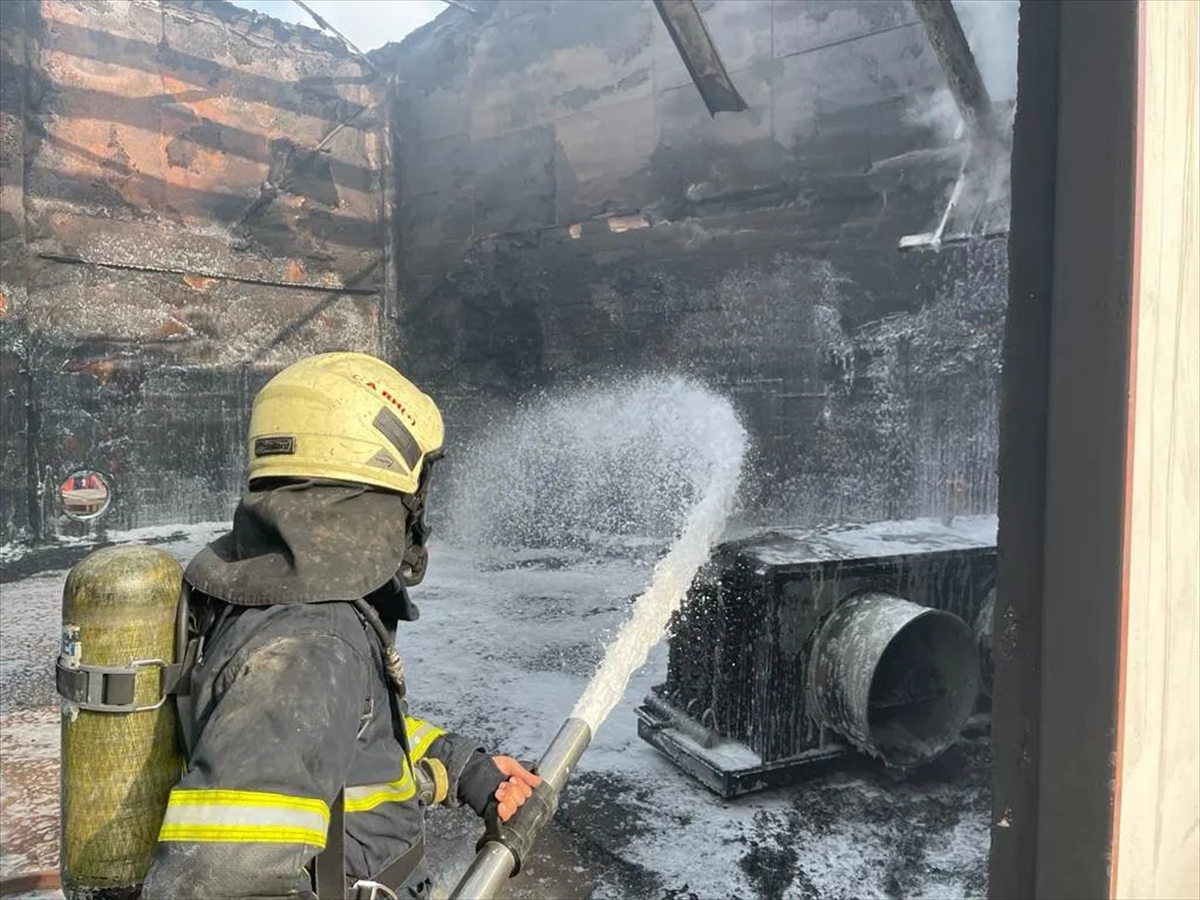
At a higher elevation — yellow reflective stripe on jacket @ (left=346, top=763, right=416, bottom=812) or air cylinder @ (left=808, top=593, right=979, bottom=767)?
yellow reflective stripe on jacket @ (left=346, top=763, right=416, bottom=812)

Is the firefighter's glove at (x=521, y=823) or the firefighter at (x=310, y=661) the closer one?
the firefighter at (x=310, y=661)

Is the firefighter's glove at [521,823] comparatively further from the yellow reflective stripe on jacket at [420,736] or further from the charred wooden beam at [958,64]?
the charred wooden beam at [958,64]

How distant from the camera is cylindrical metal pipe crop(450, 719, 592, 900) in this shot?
1510 mm

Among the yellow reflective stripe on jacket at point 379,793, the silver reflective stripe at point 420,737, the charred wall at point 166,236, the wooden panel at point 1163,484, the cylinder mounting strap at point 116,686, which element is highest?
the charred wall at point 166,236

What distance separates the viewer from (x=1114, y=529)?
1.07m

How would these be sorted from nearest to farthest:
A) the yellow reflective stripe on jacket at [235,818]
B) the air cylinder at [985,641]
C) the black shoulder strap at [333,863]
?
the yellow reflective stripe on jacket at [235,818]
the black shoulder strap at [333,863]
the air cylinder at [985,641]

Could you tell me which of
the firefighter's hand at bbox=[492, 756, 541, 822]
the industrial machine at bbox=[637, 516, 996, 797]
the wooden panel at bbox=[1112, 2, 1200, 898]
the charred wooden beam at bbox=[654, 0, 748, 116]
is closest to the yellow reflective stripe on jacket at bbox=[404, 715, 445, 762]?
the firefighter's hand at bbox=[492, 756, 541, 822]

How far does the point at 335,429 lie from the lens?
57.7 inches

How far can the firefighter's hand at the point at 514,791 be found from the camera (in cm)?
173

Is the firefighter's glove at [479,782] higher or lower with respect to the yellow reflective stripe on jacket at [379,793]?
lower

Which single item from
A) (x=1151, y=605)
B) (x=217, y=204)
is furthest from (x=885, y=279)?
(x=217, y=204)

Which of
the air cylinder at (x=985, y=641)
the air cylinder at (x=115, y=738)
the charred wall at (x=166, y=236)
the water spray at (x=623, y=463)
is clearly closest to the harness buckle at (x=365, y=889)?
the air cylinder at (x=115, y=738)

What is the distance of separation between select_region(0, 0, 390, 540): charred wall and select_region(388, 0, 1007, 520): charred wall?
3.37ft

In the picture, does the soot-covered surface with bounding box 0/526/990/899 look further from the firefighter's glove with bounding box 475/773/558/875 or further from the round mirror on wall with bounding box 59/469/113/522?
the round mirror on wall with bounding box 59/469/113/522
